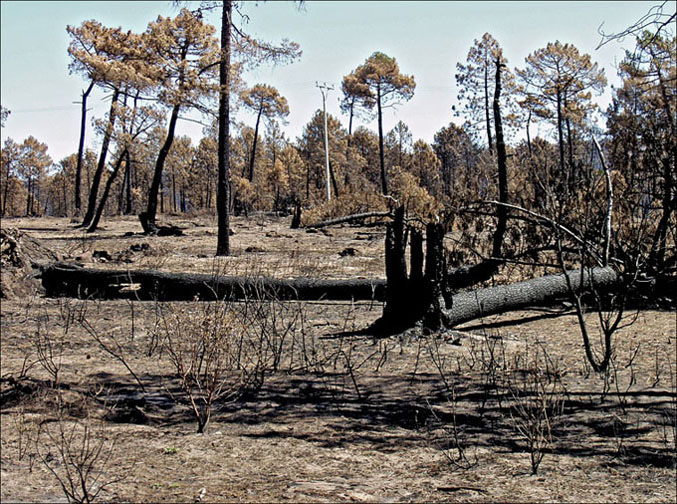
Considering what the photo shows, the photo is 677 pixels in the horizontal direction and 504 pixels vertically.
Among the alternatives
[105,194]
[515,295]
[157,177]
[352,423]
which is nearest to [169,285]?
[515,295]

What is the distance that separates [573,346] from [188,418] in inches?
166

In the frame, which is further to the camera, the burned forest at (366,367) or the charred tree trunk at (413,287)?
the charred tree trunk at (413,287)

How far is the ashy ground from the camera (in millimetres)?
3877

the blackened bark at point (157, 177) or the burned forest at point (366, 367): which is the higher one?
the blackened bark at point (157, 177)

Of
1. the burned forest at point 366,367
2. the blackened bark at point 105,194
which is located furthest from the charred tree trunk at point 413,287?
the blackened bark at point 105,194

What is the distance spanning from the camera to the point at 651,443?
14.9ft

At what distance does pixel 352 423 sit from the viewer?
198 inches

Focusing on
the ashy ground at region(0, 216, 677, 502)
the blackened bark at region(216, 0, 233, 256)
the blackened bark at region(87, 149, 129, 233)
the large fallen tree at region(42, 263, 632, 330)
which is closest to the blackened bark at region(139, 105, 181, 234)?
the blackened bark at region(87, 149, 129, 233)

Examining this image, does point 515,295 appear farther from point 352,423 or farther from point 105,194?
point 105,194

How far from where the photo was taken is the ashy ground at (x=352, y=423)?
3.88m

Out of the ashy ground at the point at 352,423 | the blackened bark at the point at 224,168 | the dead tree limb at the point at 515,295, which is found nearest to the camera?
the ashy ground at the point at 352,423

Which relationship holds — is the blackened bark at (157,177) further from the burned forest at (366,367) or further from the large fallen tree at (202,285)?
the large fallen tree at (202,285)

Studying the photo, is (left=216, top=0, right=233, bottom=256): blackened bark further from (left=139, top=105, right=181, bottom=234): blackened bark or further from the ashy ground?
the ashy ground

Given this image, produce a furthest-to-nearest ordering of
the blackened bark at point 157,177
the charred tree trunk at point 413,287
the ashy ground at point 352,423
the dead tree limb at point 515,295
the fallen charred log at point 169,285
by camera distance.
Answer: the blackened bark at point 157,177
the fallen charred log at point 169,285
the dead tree limb at point 515,295
the charred tree trunk at point 413,287
the ashy ground at point 352,423
